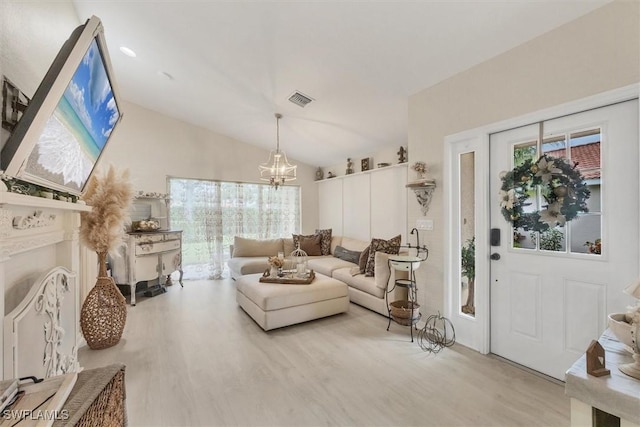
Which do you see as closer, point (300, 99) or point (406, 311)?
point (406, 311)

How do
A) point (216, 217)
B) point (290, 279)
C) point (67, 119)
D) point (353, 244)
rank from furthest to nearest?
point (216, 217), point (353, 244), point (290, 279), point (67, 119)

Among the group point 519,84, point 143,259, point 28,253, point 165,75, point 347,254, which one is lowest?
point 347,254

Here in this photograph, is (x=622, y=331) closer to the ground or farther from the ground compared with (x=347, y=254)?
farther from the ground

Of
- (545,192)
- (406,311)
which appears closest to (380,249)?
(406,311)

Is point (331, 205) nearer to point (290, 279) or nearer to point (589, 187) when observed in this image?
point (290, 279)

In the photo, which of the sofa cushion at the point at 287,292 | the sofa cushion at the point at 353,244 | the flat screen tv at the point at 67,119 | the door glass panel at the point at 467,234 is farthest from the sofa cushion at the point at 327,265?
the flat screen tv at the point at 67,119

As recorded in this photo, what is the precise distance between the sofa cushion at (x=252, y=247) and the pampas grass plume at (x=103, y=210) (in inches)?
110

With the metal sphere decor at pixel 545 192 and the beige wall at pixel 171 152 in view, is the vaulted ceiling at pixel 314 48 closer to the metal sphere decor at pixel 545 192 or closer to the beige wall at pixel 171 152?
the beige wall at pixel 171 152

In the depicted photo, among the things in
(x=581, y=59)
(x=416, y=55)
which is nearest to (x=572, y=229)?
(x=581, y=59)

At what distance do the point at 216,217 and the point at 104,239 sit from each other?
2989 mm

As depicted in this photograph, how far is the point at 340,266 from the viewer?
4320mm

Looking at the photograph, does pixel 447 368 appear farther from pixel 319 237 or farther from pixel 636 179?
pixel 319 237

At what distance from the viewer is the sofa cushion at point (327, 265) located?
427 centimetres

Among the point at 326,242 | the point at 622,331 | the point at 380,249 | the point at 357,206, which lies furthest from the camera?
the point at 326,242
